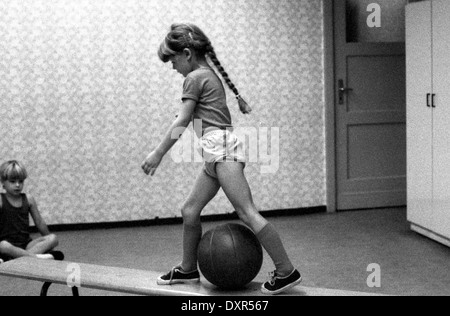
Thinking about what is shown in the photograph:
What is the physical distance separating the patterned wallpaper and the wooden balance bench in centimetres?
263

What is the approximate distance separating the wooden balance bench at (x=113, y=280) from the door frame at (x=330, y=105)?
11.9ft

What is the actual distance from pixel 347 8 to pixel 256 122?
4.51ft

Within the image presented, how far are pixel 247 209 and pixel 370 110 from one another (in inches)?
162

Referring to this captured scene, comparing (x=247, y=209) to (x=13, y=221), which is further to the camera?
(x=13, y=221)

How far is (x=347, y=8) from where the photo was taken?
6969 mm

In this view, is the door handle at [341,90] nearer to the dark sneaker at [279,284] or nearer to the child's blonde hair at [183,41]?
the child's blonde hair at [183,41]

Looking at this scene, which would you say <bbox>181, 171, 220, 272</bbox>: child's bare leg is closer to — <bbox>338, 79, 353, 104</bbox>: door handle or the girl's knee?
the girl's knee

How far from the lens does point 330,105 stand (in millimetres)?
6930

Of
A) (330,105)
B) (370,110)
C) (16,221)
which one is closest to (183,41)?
(16,221)

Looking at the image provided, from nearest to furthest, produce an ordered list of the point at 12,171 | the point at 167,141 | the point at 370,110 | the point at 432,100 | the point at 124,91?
the point at 167,141, the point at 12,171, the point at 432,100, the point at 124,91, the point at 370,110

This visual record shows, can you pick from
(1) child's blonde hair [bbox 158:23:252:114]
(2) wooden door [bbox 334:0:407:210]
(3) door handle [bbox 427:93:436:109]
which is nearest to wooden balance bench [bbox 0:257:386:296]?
(1) child's blonde hair [bbox 158:23:252:114]

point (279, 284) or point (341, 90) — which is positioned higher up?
point (341, 90)

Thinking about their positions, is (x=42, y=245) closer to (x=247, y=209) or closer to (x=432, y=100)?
(x=247, y=209)

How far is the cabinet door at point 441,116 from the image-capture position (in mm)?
5258
